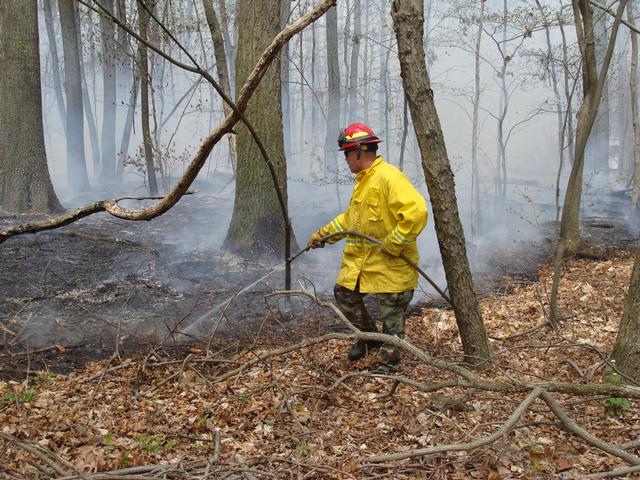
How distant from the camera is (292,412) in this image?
3.85 metres

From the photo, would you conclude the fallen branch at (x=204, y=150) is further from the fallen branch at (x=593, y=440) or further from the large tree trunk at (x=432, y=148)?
the fallen branch at (x=593, y=440)

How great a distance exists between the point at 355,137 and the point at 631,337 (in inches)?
98.0

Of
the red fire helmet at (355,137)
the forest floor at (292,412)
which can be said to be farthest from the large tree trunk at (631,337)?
the red fire helmet at (355,137)

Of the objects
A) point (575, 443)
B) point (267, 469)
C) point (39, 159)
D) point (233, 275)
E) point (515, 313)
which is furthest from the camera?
point (39, 159)

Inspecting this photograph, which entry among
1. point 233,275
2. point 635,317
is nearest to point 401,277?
point 635,317

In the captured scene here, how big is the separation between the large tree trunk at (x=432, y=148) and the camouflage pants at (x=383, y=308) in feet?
1.47

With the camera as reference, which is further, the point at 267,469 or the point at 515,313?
the point at 515,313

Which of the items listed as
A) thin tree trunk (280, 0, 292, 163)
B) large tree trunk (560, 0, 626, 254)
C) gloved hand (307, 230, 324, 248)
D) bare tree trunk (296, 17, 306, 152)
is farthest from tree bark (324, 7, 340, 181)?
gloved hand (307, 230, 324, 248)

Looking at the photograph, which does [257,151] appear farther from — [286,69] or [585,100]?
[286,69]

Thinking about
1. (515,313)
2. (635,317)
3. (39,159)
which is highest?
(39,159)

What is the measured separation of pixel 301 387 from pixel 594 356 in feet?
8.72

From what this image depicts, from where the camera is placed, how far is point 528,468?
10.7 feet

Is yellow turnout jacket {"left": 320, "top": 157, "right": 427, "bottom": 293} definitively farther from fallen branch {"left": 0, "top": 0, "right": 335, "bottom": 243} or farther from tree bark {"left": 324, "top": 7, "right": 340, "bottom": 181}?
tree bark {"left": 324, "top": 7, "right": 340, "bottom": 181}

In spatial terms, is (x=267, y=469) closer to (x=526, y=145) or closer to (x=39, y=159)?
(x=39, y=159)
